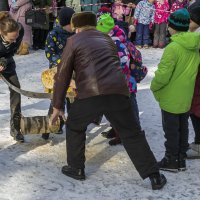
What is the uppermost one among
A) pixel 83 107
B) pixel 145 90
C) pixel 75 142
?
pixel 83 107

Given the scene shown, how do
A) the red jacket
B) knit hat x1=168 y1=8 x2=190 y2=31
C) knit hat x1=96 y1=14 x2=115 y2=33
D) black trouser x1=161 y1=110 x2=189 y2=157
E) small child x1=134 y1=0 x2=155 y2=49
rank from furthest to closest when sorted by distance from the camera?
small child x1=134 y1=0 x2=155 y2=49
the red jacket
knit hat x1=96 y1=14 x2=115 y2=33
black trouser x1=161 y1=110 x2=189 y2=157
knit hat x1=168 y1=8 x2=190 y2=31

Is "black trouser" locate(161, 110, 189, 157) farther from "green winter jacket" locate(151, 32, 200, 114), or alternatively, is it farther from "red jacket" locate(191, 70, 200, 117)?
"red jacket" locate(191, 70, 200, 117)

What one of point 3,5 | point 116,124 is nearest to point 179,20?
point 116,124

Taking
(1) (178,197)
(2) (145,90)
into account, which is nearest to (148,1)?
(2) (145,90)

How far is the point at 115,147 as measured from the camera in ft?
19.0

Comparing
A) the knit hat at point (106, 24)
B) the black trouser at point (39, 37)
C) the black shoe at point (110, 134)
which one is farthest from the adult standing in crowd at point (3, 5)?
the knit hat at point (106, 24)

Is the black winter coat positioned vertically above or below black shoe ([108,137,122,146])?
above

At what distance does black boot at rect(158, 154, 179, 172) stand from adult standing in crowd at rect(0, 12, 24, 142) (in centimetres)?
179

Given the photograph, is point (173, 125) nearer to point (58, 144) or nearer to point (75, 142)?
point (75, 142)

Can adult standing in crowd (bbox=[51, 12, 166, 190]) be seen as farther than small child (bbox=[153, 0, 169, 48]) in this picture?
No

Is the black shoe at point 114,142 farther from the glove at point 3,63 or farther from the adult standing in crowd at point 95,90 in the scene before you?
the glove at point 3,63

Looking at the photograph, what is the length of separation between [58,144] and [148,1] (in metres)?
7.28

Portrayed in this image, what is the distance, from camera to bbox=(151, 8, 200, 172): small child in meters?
4.70

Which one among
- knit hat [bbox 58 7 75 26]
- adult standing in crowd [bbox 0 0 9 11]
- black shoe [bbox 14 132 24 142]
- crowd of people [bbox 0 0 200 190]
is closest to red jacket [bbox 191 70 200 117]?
crowd of people [bbox 0 0 200 190]
